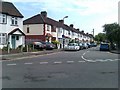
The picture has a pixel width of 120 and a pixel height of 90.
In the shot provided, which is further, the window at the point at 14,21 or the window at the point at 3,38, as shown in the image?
the window at the point at 14,21

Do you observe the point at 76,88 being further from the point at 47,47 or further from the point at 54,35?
the point at 54,35

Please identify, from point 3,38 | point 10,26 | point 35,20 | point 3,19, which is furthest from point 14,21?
point 35,20

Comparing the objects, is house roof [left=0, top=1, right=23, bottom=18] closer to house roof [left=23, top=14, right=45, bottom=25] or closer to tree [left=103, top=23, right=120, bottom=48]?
house roof [left=23, top=14, right=45, bottom=25]

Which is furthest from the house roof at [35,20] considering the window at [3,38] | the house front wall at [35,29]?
the window at [3,38]

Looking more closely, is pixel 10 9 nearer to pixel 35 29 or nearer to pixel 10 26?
pixel 10 26

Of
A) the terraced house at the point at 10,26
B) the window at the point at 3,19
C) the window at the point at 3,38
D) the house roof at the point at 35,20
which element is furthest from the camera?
the house roof at the point at 35,20

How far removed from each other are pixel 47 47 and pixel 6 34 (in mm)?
10083

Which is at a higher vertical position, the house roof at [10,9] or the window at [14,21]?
the house roof at [10,9]

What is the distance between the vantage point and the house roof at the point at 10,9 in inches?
1684

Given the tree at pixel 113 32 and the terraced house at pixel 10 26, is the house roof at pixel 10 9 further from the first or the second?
the tree at pixel 113 32

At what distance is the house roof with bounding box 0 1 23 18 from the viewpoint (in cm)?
4276

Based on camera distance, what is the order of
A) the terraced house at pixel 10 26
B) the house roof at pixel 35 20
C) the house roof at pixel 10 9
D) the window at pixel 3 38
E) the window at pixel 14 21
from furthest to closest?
the house roof at pixel 35 20 → the window at pixel 14 21 → the house roof at pixel 10 9 → the terraced house at pixel 10 26 → the window at pixel 3 38

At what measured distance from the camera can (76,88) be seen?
31.5 feet

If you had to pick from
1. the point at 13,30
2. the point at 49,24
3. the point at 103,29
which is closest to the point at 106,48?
the point at 103,29
